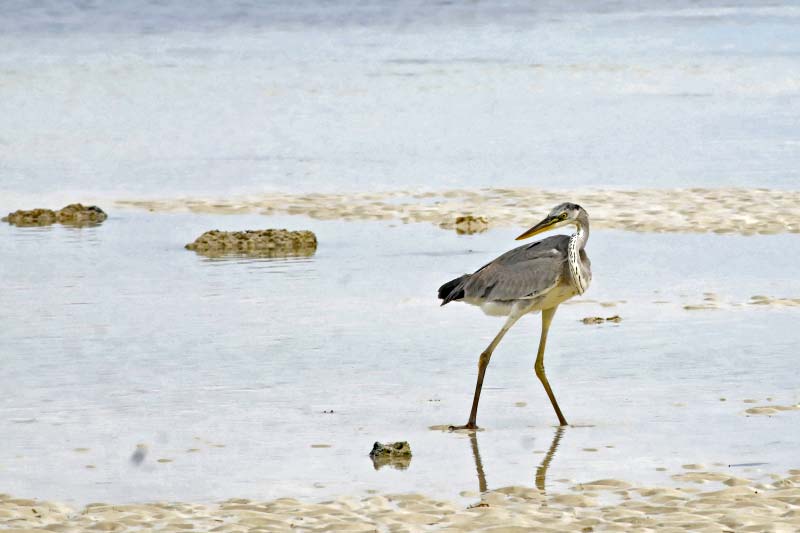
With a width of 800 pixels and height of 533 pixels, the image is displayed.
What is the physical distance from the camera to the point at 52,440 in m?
9.18

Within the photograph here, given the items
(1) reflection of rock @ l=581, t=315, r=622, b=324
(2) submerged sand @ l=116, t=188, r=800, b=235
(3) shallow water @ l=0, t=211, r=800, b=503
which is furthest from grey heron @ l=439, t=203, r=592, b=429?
(2) submerged sand @ l=116, t=188, r=800, b=235

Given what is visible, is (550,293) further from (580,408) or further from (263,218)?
(263,218)

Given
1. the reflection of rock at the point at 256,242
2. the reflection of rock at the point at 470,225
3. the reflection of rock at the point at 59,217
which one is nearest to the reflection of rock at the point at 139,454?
the reflection of rock at the point at 256,242

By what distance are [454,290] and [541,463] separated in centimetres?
174

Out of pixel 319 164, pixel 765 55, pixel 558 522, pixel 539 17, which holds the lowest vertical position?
pixel 558 522

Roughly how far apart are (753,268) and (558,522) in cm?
725

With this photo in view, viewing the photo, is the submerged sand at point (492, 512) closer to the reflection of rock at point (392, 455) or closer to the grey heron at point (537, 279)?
the reflection of rock at point (392, 455)

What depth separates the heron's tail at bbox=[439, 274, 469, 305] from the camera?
10.1 metres

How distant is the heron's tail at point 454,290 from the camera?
10.1 m

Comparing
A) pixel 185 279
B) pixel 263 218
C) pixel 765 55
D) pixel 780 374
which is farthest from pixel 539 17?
pixel 780 374

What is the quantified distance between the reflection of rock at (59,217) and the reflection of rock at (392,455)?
367 inches

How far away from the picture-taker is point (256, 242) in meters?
15.7

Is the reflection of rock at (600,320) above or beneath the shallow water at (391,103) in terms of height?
beneath

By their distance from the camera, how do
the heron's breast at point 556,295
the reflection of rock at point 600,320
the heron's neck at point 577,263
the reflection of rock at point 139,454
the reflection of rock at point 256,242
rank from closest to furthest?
the reflection of rock at point 139,454 < the heron's neck at point 577,263 < the heron's breast at point 556,295 < the reflection of rock at point 600,320 < the reflection of rock at point 256,242
